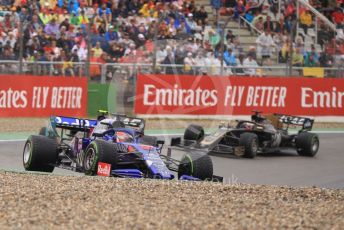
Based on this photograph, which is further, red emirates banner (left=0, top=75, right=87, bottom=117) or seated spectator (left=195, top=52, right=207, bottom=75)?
seated spectator (left=195, top=52, right=207, bottom=75)

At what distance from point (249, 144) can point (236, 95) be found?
23.5 feet

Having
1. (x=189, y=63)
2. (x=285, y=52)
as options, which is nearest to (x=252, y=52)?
(x=285, y=52)

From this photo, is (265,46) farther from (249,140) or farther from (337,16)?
(249,140)

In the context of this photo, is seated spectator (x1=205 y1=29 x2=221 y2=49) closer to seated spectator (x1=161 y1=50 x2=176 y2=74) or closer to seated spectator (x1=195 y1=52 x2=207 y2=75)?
seated spectator (x1=195 y1=52 x2=207 y2=75)

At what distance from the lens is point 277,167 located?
48.4 feet

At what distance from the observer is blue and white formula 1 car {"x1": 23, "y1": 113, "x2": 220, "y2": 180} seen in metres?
11.2

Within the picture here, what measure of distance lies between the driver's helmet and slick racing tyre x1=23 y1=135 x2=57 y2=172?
93cm

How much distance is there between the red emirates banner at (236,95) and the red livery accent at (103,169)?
1060 cm

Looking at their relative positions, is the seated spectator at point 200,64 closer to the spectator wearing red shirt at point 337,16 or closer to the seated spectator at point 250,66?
the seated spectator at point 250,66

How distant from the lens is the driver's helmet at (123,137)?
1208 cm

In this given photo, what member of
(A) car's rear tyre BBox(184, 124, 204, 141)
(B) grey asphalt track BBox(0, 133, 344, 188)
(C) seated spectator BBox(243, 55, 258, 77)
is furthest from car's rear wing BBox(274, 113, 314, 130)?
(C) seated spectator BBox(243, 55, 258, 77)

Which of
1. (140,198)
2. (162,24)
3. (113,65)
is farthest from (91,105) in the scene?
(140,198)

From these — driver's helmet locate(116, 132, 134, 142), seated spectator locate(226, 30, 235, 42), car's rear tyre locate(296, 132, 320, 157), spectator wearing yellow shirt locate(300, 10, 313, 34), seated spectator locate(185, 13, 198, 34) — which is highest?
spectator wearing yellow shirt locate(300, 10, 313, 34)

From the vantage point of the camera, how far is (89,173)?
11297 millimetres
